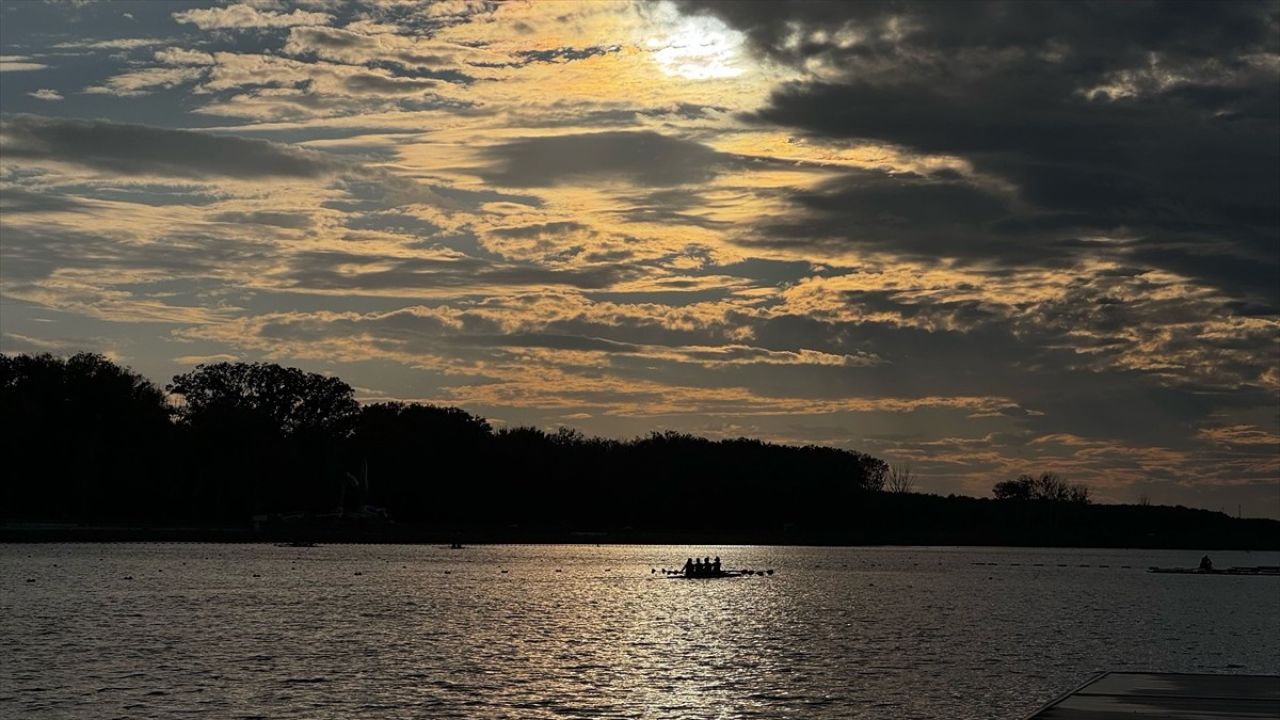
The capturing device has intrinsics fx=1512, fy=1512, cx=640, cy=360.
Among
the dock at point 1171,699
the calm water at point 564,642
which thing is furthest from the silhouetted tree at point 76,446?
the dock at point 1171,699

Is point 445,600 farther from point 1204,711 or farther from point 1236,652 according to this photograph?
point 1204,711

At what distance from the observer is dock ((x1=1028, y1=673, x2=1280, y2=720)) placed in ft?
98.5

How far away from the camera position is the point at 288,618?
72.2 m

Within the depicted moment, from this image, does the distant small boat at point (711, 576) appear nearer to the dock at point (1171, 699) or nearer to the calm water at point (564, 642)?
the calm water at point (564, 642)

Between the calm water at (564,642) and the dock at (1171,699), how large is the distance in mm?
7129

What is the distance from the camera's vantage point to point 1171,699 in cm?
3238

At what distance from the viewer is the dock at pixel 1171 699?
1182 inches

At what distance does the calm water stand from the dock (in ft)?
23.4

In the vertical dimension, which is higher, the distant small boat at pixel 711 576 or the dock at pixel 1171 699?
the distant small boat at pixel 711 576

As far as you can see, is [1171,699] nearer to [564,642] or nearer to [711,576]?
[564,642]

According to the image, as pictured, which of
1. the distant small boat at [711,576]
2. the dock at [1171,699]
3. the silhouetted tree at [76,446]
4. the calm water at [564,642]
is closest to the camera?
the dock at [1171,699]

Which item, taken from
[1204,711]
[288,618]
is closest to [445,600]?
[288,618]

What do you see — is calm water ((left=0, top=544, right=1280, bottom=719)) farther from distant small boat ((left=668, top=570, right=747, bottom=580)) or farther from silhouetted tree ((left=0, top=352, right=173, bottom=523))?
silhouetted tree ((left=0, top=352, right=173, bottom=523))

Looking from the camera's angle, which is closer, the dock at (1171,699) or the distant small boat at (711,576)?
the dock at (1171,699)
